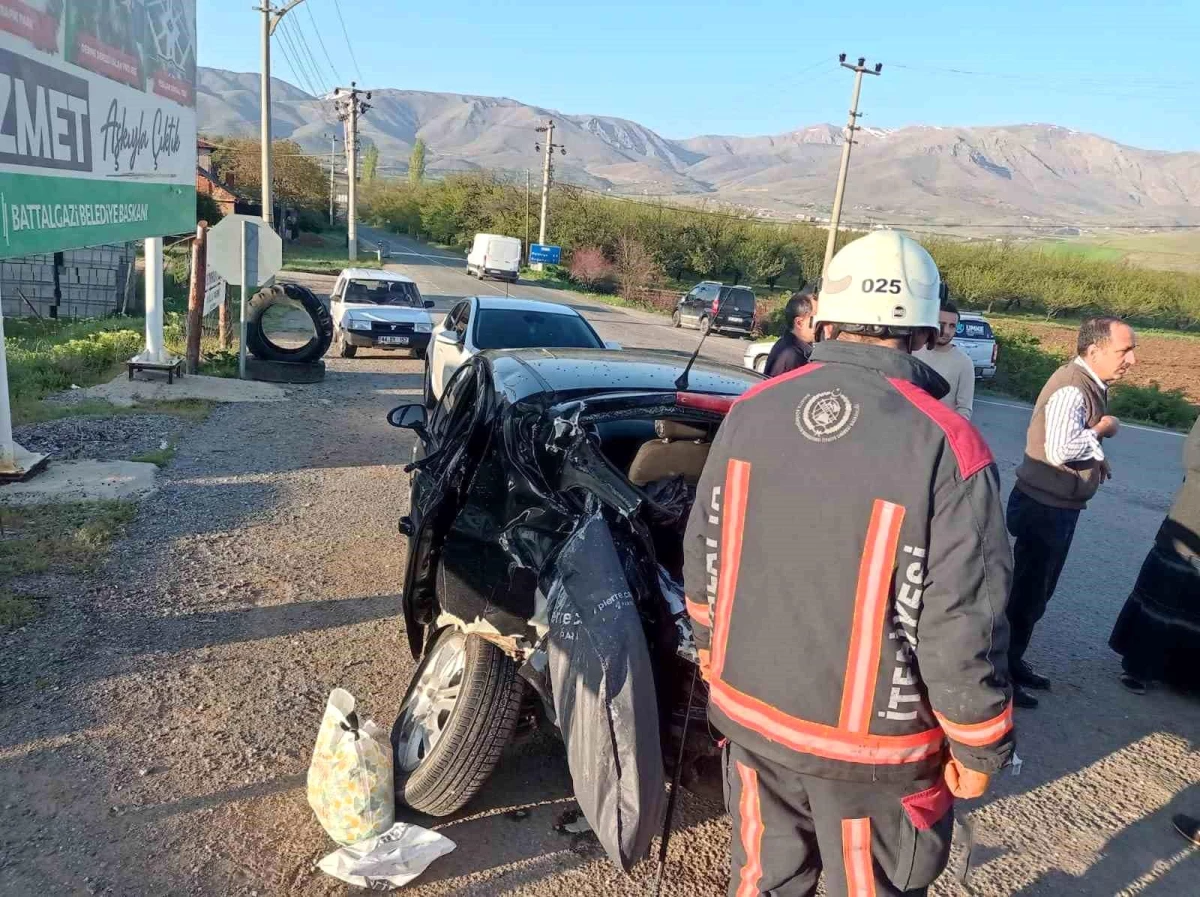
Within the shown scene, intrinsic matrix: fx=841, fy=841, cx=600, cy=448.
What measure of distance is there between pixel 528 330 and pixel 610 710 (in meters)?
7.53

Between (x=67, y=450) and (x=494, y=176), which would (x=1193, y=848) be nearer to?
(x=67, y=450)

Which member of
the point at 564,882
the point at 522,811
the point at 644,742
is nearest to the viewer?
the point at 644,742

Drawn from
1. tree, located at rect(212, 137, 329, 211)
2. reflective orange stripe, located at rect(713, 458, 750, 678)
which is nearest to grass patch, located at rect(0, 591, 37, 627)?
reflective orange stripe, located at rect(713, 458, 750, 678)

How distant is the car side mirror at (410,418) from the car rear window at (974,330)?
62.6ft

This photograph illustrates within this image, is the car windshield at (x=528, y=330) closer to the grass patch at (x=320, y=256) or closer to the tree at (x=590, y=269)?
the grass patch at (x=320, y=256)

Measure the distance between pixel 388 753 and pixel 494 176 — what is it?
7069 cm

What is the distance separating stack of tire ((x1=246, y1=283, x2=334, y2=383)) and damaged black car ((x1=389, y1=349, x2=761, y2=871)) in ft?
29.3

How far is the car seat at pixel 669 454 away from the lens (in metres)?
3.43

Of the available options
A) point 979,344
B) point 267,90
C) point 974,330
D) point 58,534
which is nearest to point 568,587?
point 58,534

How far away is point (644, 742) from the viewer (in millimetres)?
2295

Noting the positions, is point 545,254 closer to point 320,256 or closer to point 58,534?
point 320,256

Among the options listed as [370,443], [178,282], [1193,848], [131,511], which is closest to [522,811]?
[1193,848]

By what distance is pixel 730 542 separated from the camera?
2061 mm

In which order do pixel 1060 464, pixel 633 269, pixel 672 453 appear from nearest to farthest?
pixel 672 453
pixel 1060 464
pixel 633 269
